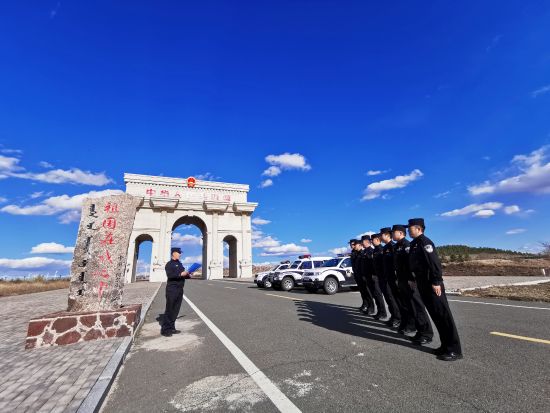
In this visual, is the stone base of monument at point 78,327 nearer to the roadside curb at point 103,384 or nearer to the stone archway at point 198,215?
the roadside curb at point 103,384

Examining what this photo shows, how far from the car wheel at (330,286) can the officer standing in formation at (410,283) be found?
5.98 meters

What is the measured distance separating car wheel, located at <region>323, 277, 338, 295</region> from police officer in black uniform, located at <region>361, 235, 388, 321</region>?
6478mm

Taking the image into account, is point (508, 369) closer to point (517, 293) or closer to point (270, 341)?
point (270, 341)

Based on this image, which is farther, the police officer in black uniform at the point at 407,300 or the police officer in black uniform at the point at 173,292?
the police officer in black uniform at the point at 173,292

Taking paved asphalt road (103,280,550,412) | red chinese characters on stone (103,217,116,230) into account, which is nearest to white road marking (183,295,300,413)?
paved asphalt road (103,280,550,412)

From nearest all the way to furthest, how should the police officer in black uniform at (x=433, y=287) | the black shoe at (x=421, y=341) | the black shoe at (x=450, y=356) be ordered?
the black shoe at (x=450, y=356)
the police officer in black uniform at (x=433, y=287)
the black shoe at (x=421, y=341)

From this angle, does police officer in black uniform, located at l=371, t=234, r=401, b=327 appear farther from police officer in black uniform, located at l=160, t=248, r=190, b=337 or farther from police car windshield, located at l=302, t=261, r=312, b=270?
police car windshield, located at l=302, t=261, r=312, b=270

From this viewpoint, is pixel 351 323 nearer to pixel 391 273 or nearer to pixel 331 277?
pixel 391 273

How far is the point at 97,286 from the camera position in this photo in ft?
23.2

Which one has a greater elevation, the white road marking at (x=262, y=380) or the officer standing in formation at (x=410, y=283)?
the officer standing in formation at (x=410, y=283)

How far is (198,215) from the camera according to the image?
4994 cm

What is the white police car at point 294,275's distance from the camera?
17.6 metres

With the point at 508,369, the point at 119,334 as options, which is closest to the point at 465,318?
the point at 508,369

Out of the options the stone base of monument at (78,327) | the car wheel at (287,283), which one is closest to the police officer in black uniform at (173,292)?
the stone base of monument at (78,327)
